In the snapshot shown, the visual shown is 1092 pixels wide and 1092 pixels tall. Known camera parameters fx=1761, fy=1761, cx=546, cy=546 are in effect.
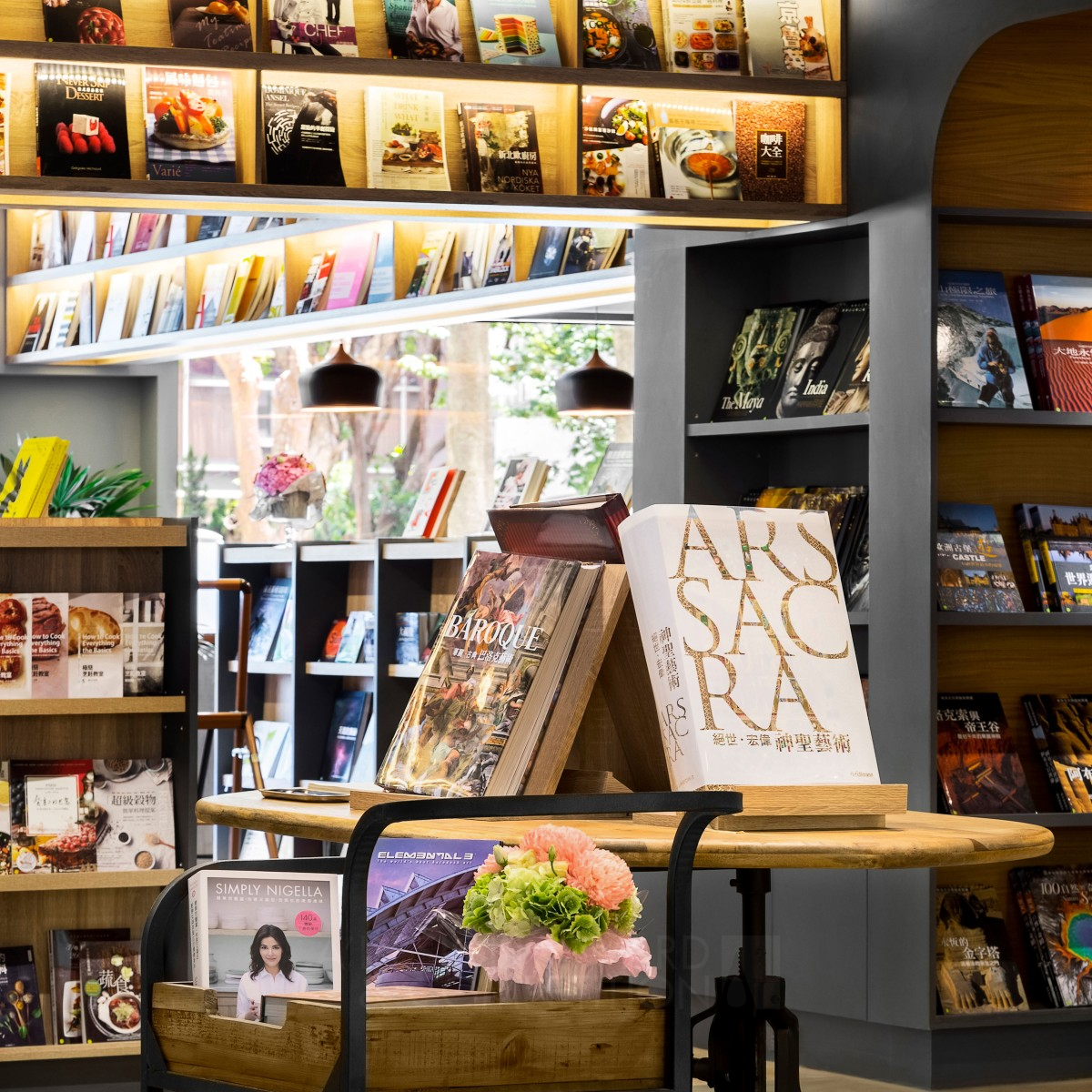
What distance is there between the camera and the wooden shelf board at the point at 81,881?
3.69m

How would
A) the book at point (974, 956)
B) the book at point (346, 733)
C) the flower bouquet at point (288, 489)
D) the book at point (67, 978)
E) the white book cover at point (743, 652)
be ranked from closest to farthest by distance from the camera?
the white book cover at point (743, 652)
the book at point (67, 978)
the book at point (974, 956)
the book at point (346, 733)
the flower bouquet at point (288, 489)

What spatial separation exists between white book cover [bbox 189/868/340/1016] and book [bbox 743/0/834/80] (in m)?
2.74

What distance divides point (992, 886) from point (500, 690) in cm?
220

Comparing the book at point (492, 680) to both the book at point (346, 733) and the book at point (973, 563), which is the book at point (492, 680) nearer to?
the book at point (973, 563)

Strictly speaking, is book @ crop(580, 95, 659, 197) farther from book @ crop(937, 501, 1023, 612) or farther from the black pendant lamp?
the black pendant lamp

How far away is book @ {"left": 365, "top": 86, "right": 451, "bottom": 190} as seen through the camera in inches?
157

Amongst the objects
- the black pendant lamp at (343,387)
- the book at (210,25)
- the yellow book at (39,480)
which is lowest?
the yellow book at (39,480)

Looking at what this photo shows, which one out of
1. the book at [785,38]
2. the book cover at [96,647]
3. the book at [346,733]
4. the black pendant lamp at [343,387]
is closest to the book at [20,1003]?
the book cover at [96,647]

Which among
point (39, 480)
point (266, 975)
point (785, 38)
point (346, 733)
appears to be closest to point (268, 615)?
point (346, 733)

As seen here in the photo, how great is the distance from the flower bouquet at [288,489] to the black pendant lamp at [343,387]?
1.86 feet

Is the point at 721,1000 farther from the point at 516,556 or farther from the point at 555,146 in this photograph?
the point at 555,146

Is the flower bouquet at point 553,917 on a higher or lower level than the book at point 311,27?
lower

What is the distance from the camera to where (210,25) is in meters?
3.88

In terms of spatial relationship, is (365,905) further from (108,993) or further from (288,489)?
(288,489)
